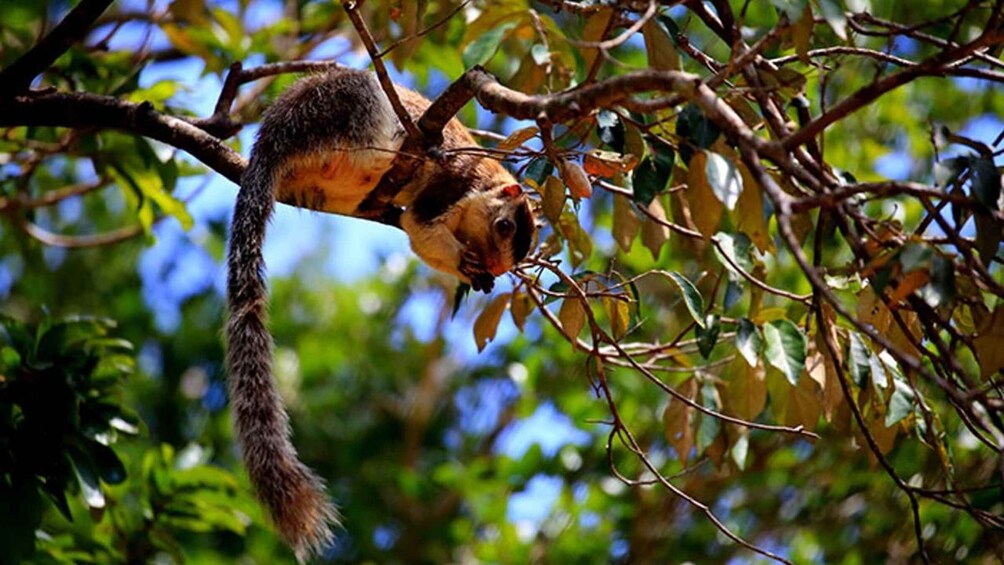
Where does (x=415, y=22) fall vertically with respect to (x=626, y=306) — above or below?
above

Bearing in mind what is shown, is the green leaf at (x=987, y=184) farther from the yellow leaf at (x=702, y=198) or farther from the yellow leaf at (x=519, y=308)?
the yellow leaf at (x=519, y=308)

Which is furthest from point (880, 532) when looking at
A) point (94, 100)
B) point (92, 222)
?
point (92, 222)

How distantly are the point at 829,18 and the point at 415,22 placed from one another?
3.75ft

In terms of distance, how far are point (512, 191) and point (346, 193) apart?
531mm

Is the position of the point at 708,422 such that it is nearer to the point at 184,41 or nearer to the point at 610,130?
the point at 610,130

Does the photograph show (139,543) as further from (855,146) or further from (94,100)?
(855,146)

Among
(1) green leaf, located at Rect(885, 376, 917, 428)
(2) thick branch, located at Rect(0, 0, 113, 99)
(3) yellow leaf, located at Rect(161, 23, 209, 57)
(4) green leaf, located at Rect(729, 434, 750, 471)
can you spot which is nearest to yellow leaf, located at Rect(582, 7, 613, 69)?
(1) green leaf, located at Rect(885, 376, 917, 428)

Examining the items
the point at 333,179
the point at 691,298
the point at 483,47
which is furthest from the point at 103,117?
the point at 691,298

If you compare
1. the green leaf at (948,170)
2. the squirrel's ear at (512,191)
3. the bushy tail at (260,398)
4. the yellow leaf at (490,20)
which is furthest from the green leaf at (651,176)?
the squirrel's ear at (512,191)

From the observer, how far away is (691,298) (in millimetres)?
2939

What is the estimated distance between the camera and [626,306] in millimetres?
3174

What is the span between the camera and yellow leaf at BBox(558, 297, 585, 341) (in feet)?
10.3

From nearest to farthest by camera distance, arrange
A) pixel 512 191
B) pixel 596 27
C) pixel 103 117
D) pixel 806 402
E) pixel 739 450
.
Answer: pixel 596 27 → pixel 806 402 → pixel 103 117 → pixel 739 450 → pixel 512 191

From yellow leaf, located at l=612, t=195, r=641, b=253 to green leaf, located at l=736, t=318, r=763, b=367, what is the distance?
0.42 m
